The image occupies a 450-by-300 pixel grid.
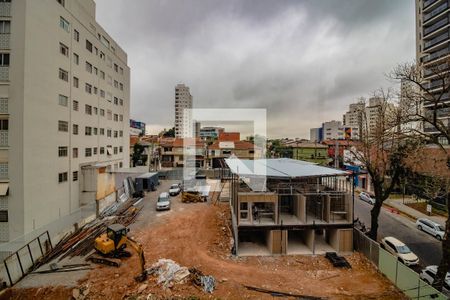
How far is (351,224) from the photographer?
45.4ft

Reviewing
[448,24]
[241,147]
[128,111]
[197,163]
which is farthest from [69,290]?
[448,24]

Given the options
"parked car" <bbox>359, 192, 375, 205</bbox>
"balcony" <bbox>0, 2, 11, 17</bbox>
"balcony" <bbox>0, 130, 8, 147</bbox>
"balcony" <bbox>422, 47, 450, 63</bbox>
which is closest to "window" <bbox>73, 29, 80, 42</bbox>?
"balcony" <bbox>0, 2, 11, 17</bbox>

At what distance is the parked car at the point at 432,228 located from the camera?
16.1 meters

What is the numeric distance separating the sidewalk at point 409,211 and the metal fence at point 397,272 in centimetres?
1172

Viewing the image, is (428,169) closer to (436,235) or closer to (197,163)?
(436,235)

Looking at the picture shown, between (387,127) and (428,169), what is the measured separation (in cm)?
1279

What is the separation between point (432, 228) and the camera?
16812 mm

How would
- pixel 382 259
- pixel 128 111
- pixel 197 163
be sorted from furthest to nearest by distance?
pixel 197 163 < pixel 128 111 < pixel 382 259

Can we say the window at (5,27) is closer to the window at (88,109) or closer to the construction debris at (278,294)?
the window at (88,109)

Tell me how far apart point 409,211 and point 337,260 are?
15996 mm

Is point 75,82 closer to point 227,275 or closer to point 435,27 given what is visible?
point 227,275

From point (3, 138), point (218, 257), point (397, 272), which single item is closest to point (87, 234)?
point (3, 138)

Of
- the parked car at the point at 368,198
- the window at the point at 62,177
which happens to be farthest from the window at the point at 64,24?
the parked car at the point at 368,198

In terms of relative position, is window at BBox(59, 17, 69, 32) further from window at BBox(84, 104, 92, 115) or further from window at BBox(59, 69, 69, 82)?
window at BBox(84, 104, 92, 115)
